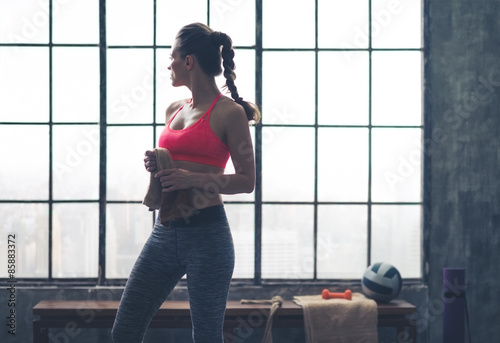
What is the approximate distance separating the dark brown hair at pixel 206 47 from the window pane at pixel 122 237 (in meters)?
1.60

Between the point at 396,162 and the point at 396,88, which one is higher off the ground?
the point at 396,88

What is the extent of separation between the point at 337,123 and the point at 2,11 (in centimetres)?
212

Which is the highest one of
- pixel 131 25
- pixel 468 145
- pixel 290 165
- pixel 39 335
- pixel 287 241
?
pixel 131 25

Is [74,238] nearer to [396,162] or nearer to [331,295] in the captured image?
[331,295]

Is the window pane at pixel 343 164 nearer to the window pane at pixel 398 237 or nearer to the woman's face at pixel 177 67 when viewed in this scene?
the window pane at pixel 398 237

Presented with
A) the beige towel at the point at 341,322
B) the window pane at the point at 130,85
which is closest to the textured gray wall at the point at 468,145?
the beige towel at the point at 341,322

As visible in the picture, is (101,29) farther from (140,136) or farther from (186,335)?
(186,335)

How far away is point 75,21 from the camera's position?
141 inches

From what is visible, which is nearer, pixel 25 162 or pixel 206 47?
pixel 206 47

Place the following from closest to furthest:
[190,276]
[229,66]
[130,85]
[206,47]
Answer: [190,276] < [206,47] < [229,66] < [130,85]

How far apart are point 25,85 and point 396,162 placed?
7.49 ft

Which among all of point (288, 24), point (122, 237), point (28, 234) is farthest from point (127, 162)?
point (288, 24)

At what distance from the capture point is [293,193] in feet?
11.9

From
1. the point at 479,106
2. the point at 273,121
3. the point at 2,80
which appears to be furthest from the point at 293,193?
the point at 2,80
